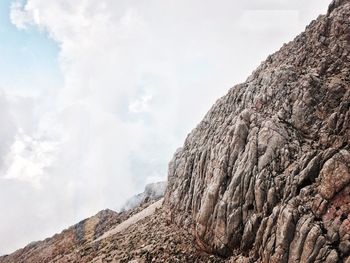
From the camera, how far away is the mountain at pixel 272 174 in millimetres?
31516

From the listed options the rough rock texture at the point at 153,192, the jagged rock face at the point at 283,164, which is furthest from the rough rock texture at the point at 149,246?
the rough rock texture at the point at 153,192

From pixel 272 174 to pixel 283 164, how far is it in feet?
4.91

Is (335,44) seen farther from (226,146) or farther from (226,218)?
(226,218)

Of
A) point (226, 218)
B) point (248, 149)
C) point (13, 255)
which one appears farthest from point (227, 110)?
point (13, 255)

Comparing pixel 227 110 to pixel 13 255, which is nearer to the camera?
pixel 227 110

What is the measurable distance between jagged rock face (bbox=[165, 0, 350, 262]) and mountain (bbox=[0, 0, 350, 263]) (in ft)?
0.33

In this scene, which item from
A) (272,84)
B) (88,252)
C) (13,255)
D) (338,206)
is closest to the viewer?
(338,206)

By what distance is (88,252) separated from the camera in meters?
58.4

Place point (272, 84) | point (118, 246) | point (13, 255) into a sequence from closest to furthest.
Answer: point (272, 84) < point (118, 246) < point (13, 255)

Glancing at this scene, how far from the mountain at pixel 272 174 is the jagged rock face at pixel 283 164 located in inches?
4.0

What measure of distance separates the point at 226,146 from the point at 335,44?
783 inches

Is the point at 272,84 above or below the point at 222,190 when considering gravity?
above

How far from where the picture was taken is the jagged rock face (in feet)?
103

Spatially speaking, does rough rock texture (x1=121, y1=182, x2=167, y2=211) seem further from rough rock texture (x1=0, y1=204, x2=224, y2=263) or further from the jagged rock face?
the jagged rock face
